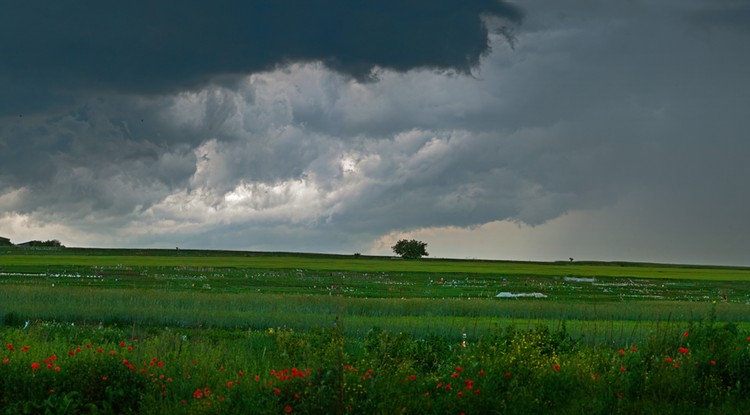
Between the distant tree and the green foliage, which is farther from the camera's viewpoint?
the distant tree

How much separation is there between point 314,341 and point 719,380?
804 centimetres

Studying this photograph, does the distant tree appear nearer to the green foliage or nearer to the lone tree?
the lone tree

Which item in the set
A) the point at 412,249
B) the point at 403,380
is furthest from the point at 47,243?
the point at 403,380

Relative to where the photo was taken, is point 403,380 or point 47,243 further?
point 47,243

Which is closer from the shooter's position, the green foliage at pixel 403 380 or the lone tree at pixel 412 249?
the green foliage at pixel 403 380

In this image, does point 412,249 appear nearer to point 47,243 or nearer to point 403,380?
point 47,243

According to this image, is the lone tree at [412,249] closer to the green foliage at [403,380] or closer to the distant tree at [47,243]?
the distant tree at [47,243]

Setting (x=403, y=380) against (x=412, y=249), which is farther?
(x=412, y=249)

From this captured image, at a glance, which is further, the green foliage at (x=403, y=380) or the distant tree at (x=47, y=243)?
the distant tree at (x=47, y=243)

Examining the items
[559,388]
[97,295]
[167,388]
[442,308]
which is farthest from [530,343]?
[97,295]

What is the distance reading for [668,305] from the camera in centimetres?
3756

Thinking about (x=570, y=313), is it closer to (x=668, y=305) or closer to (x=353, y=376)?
(x=668, y=305)

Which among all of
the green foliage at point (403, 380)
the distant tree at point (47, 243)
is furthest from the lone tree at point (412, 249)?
the green foliage at point (403, 380)

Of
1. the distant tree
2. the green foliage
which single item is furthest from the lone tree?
the green foliage
